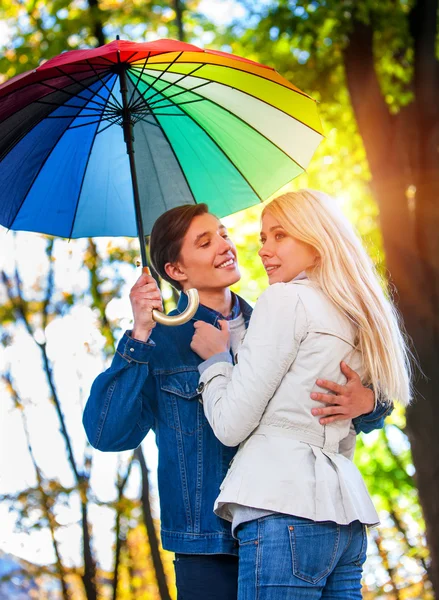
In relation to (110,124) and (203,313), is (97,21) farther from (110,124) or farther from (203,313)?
(203,313)

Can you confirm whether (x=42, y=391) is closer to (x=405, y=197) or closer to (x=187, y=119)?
(x=405, y=197)

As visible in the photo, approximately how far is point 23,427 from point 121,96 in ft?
19.3

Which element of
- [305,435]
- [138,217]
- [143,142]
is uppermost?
[143,142]

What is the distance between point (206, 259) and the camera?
9.13 ft

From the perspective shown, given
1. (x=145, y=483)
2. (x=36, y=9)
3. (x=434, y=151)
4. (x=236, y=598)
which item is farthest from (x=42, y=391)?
(x=236, y=598)

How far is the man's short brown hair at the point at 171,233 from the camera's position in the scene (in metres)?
2.83

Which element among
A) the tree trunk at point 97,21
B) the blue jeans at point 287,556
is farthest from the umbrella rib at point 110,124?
the tree trunk at point 97,21

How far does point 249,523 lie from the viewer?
84.8 inches

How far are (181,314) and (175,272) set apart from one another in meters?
0.36

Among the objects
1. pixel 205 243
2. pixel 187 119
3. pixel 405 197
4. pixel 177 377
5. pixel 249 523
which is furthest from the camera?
pixel 405 197

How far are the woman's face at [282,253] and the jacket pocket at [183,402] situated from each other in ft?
1.53

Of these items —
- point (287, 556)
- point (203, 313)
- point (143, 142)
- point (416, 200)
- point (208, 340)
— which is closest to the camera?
point (287, 556)

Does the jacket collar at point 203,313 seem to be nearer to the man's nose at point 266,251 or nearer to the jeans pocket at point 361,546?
the man's nose at point 266,251

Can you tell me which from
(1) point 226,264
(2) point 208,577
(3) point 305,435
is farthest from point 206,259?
(2) point 208,577
